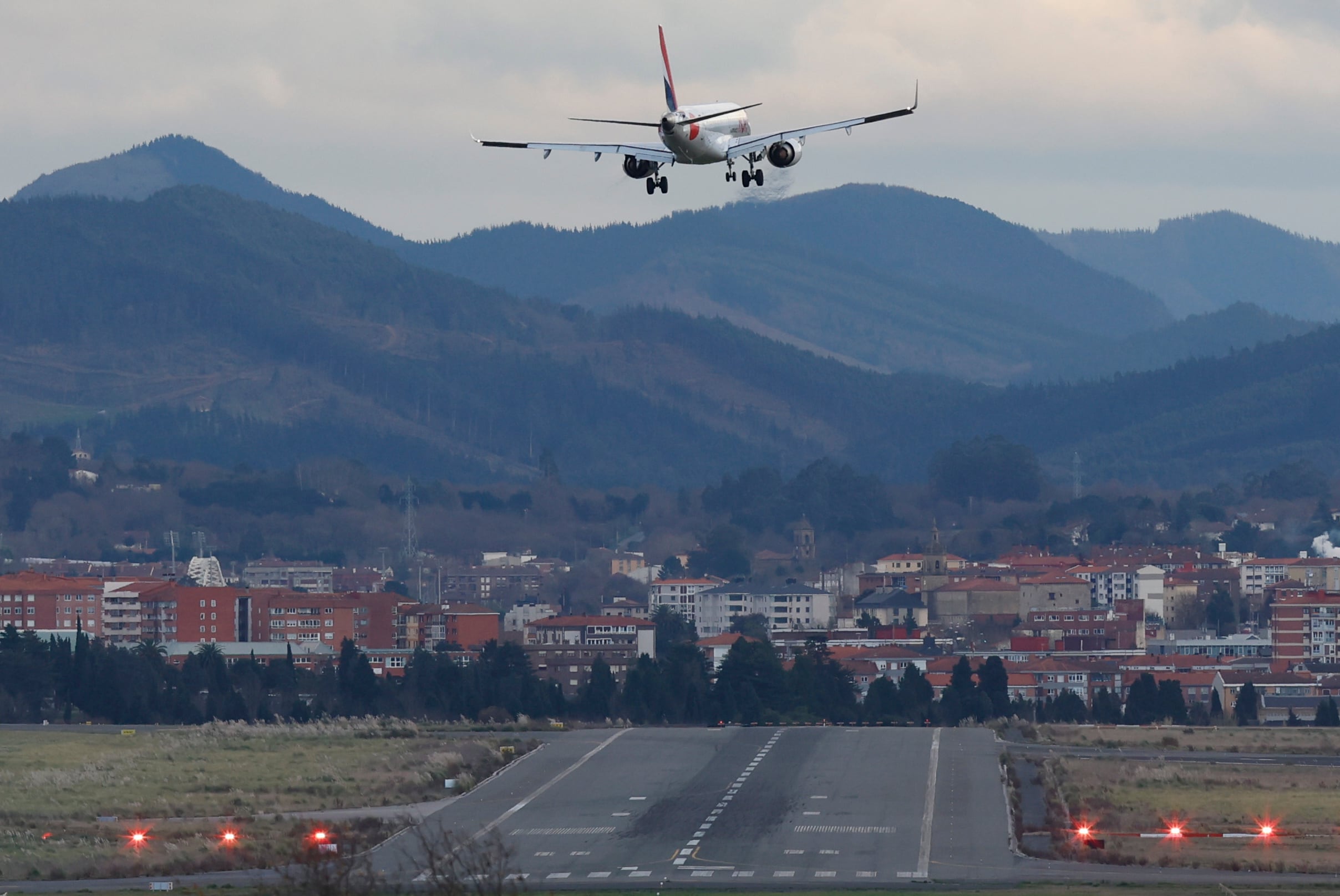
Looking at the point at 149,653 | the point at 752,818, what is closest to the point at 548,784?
the point at 752,818

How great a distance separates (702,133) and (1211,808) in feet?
136

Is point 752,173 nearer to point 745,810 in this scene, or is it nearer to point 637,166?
point 637,166

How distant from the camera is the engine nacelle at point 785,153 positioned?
7275cm

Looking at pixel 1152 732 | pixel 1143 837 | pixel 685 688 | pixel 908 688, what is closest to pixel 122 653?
pixel 685 688

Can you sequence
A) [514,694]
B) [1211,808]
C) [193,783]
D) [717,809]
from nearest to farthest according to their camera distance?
[1211,808] → [717,809] → [193,783] → [514,694]

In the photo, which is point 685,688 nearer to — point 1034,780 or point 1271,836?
point 1034,780

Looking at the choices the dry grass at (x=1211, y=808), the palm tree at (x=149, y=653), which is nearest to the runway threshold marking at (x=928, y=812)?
the dry grass at (x=1211, y=808)

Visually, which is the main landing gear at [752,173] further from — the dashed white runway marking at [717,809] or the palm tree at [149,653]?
the palm tree at [149,653]

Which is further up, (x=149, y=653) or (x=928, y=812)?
(x=149, y=653)

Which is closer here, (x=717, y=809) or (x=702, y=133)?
(x=702, y=133)

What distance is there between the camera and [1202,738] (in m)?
137

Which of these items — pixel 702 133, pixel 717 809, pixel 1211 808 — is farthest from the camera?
pixel 717 809

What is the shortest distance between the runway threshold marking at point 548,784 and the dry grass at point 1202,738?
343 inches

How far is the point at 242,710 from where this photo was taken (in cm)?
15950
